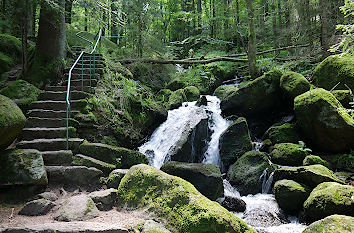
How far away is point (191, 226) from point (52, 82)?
739 cm

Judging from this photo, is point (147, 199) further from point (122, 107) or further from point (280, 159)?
point (280, 159)

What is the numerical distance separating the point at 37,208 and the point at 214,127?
8.20m

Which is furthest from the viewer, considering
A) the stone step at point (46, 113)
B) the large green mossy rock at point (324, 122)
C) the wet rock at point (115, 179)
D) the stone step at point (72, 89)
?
the stone step at point (72, 89)

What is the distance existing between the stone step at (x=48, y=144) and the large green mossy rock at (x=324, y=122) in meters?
7.30

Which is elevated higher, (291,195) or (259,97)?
(259,97)

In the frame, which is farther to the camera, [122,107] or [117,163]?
[122,107]

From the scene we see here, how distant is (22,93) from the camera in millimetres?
7098

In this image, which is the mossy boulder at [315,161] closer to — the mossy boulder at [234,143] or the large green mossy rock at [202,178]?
the mossy boulder at [234,143]

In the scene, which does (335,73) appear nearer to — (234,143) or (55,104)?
(234,143)

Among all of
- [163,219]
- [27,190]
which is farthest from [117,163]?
[163,219]

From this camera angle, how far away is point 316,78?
10086mm

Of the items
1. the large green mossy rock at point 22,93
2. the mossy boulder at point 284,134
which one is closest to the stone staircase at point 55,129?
the large green mossy rock at point 22,93

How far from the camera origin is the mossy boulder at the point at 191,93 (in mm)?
13695

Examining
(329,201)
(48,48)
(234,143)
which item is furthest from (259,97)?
(48,48)
